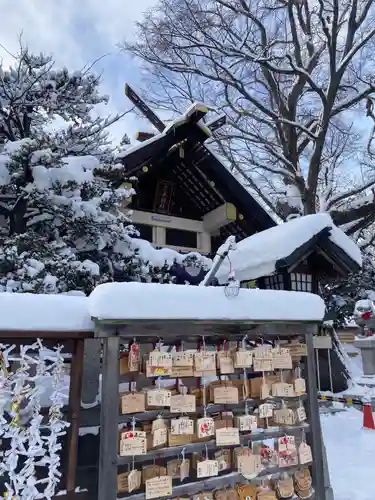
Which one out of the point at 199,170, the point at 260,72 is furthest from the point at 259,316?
the point at 260,72

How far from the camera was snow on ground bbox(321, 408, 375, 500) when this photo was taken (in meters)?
4.78

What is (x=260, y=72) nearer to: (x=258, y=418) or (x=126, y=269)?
(x=126, y=269)

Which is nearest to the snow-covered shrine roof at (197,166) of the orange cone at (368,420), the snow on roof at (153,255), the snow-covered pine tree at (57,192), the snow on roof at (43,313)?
the snow-covered pine tree at (57,192)

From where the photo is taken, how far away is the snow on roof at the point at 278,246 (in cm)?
555

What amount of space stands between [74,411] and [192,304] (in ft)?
3.69

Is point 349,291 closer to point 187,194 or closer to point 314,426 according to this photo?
point 187,194

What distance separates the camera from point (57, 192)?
5547 millimetres

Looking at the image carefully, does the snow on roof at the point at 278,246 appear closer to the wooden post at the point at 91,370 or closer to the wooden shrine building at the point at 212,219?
the wooden shrine building at the point at 212,219

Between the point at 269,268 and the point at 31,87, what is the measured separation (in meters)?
4.30

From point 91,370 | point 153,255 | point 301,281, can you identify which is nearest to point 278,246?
point 301,281

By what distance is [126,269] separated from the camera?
608 centimetres

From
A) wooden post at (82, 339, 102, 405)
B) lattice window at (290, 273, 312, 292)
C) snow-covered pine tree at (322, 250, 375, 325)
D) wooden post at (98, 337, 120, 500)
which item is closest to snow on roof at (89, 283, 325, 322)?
wooden post at (98, 337, 120, 500)

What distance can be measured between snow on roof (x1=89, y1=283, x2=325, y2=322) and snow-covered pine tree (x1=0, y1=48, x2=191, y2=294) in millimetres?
2309

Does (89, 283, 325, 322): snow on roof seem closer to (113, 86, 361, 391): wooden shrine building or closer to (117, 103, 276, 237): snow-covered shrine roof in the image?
(113, 86, 361, 391): wooden shrine building
